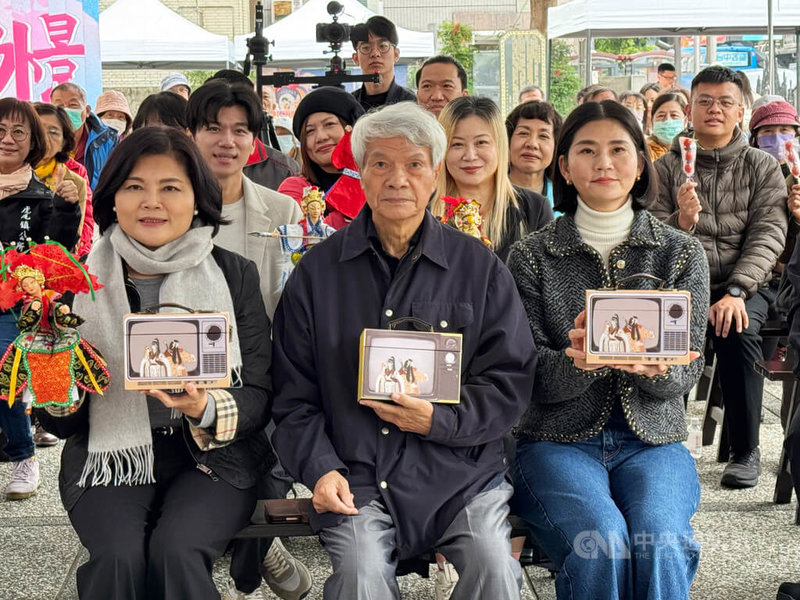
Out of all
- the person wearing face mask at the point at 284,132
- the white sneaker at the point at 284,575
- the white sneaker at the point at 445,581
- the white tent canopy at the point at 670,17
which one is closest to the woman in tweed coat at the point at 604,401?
the white sneaker at the point at 445,581

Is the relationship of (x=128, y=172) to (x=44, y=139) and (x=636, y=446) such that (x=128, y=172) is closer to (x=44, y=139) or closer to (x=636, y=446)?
(x=636, y=446)

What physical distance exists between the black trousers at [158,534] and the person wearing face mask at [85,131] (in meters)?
4.40

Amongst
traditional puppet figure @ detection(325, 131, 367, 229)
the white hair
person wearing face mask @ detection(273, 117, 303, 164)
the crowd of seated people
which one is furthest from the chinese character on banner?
the white hair

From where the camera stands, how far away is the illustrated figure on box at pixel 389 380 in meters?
2.39

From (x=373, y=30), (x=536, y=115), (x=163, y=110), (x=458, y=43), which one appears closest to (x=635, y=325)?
(x=536, y=115)

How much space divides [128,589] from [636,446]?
140 cm

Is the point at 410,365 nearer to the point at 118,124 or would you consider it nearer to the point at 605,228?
the point at 605,228

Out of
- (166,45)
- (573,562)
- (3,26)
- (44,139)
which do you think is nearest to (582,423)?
(573,562)

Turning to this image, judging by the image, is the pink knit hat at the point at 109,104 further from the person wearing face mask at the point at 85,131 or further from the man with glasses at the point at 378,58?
the man with glasses at the point at 378,58

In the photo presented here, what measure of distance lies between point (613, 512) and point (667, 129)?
486cm

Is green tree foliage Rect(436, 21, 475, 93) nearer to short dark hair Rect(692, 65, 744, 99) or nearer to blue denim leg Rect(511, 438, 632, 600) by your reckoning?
short dark hair Rect(692, 65, 744, 99)

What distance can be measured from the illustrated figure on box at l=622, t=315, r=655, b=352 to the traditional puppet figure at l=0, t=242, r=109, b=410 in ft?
4.37

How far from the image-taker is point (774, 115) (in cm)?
562

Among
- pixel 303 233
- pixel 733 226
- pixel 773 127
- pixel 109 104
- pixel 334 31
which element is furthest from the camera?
pixel 109 104
